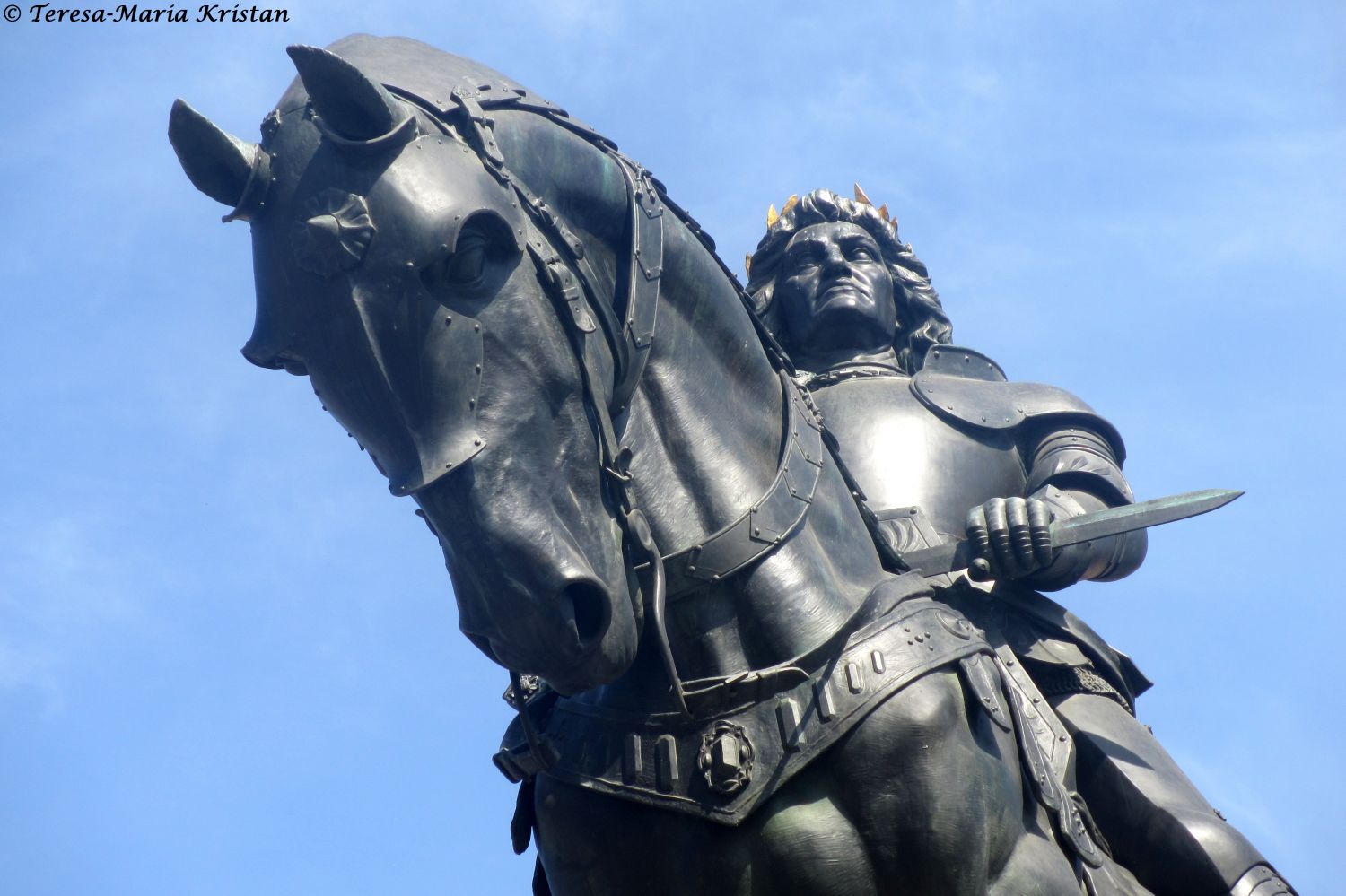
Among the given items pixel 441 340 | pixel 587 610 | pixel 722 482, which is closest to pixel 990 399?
pixel 722 482

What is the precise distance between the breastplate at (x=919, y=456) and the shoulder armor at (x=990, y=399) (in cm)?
6

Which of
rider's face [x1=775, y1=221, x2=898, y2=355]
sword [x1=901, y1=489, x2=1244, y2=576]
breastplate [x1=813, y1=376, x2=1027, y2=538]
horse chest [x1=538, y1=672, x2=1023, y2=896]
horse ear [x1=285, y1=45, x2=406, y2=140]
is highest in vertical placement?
rider's face [x1=775, y1=221, x2=898, y2=355]

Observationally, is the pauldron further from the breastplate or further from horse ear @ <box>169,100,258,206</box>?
horse ear @ <box>169,100,258,206</box>

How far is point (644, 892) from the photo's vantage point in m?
5.86

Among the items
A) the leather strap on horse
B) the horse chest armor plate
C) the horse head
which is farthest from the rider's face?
the horse head

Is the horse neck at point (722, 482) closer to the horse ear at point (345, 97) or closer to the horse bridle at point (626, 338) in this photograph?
the horse bridle at point (626, 338)

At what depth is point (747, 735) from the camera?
18.8 feet

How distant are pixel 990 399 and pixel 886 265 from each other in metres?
1.24

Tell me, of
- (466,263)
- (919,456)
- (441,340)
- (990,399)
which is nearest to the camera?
(441,340)

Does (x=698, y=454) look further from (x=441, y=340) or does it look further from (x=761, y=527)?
(x=441, y=340)

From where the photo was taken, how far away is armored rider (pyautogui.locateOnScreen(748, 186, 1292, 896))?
A: 7547 mm

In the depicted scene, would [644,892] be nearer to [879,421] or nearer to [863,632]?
[863,632]

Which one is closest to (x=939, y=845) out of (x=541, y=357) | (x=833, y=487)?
(x=833, y=487)

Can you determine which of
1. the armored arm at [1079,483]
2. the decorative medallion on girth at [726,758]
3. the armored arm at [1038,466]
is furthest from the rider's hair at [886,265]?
the decorative medallion on girth at [726,758]
